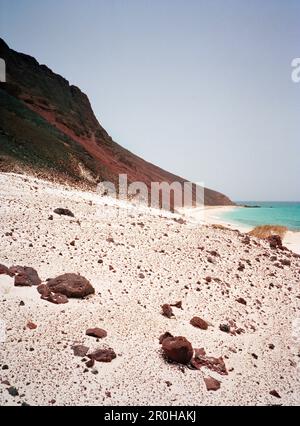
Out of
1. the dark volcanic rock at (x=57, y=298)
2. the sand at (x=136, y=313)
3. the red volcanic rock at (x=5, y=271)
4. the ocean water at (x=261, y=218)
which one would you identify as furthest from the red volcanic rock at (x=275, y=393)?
the ocean water at (x=261, y=218)

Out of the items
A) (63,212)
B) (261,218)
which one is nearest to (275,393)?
(63,212)

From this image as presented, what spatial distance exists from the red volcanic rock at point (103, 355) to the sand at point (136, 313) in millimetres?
77

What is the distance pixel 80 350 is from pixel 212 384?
75.4 inches

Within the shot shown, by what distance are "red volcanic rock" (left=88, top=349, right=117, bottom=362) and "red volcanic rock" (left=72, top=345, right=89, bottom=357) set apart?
9cm

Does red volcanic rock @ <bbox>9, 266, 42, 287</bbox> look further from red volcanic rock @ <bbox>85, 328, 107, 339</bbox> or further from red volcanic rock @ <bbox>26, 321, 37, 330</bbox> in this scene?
red volcanic rock @ <bbox>85, 328, 107, 339</bbox>

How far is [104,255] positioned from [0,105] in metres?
→ 20.4

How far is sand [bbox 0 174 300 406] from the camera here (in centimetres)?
381

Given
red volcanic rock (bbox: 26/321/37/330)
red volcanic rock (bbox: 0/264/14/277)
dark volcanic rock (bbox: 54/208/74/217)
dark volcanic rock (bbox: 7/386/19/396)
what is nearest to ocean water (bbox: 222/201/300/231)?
dark volcanic rock (bbox: 54/208/74/217)

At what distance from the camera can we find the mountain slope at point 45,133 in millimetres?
17234

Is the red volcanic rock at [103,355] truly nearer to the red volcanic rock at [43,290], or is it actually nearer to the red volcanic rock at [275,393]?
the red volcanic rock at [43,290]

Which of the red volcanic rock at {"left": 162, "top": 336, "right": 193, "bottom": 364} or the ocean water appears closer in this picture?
the red volcanic rock at {"left": 162, "top": 336, "right": 193, "bottom": 364}

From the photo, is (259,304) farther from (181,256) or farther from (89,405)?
(89,405)

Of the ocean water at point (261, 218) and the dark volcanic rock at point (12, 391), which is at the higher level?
the ocean water at point (261, 218)

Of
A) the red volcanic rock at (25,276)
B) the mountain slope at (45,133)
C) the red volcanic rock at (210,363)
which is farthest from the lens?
the mountain slope at (45,133)
